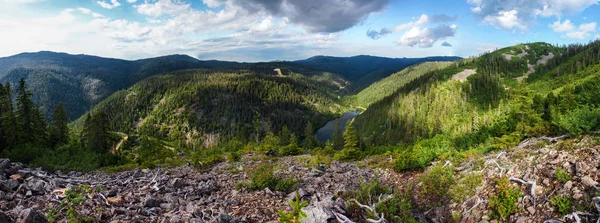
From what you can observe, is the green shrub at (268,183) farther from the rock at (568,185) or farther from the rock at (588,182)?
the rock at (588,182)

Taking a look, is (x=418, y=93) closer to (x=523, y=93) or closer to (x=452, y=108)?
(x=452, y=108)

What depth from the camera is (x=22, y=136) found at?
43.5m

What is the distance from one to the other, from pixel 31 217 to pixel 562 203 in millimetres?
18912

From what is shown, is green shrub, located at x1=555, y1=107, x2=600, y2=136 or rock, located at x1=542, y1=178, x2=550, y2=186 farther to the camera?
green shrub, located at x1=555, y1=107, x2=600, y2=136

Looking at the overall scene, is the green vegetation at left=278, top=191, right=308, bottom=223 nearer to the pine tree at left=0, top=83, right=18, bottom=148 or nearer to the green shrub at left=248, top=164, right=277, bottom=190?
the green shrub at left=248, top=164, right=277, bottom=190

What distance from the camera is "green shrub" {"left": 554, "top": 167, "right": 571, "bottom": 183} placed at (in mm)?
10781

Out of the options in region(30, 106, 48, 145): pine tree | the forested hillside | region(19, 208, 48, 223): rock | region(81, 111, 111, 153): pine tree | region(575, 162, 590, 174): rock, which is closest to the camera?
region(19, 208, 48, 223): rock

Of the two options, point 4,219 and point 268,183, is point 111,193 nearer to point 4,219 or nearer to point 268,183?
point 4,219

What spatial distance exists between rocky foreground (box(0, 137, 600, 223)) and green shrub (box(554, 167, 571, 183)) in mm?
58

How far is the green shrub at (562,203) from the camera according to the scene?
9547 mm

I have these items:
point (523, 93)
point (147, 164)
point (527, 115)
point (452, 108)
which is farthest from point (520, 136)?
point (452, 108)

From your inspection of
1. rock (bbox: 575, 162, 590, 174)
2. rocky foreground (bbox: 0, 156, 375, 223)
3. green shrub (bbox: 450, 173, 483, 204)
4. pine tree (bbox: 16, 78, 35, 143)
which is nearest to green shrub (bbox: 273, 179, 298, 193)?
rocky foreground (bbox: 0, 156, 375, 223)

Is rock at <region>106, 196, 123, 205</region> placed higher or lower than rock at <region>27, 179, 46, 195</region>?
lower

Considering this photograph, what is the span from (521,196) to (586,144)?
5046mm
